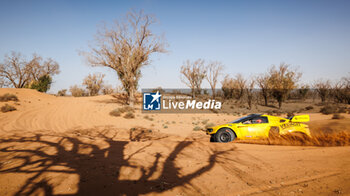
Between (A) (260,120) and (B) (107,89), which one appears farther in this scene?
(B) (107,89)

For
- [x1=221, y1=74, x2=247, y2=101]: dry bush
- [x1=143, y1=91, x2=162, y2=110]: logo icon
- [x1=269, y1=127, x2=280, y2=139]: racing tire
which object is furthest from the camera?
[x1=221, y1=74, x2=247, y2=101]: dry bush

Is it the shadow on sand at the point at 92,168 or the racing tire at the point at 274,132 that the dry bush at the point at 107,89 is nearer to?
the shadow on sand at the point at 92,168

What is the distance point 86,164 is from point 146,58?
2017 cm

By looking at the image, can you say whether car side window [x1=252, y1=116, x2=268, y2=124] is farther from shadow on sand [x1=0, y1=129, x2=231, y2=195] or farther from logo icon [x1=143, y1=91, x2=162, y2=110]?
logo icon [x1=143, y1=91, x2=162, y2=110]

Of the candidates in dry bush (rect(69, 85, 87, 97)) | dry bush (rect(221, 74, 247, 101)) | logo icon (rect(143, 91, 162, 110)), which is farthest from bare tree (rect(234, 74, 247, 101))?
dry bush (rect(69, 85, 87, 97))

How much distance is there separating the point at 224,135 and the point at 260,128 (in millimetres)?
1429

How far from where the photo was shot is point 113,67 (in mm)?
22500

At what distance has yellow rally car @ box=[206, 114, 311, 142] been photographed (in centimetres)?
634

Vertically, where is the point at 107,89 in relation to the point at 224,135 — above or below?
above

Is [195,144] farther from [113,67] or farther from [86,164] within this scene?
[113,67]

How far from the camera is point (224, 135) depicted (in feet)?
23.9

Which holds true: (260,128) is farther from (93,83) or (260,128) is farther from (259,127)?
(93,83)

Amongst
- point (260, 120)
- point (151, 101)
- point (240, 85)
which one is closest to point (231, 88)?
point (240, 85)

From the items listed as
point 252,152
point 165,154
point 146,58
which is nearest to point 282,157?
point 252,152
